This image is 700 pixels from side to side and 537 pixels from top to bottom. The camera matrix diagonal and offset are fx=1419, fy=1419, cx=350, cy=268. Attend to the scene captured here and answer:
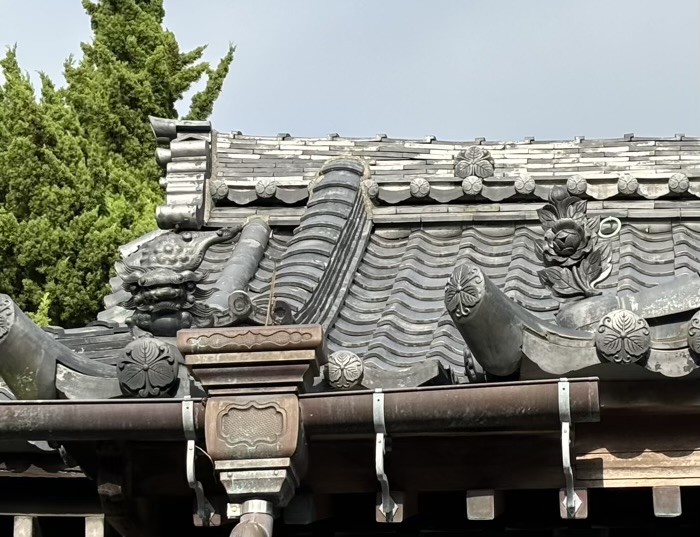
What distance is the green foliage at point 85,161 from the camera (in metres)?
15.8

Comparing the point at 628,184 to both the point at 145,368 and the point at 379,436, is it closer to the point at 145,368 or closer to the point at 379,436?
the point at 379,436

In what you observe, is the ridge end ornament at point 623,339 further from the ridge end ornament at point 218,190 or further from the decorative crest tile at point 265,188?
the ridge end ornament at point 218,190

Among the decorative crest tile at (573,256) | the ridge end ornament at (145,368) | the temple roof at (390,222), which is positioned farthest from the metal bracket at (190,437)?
the decorative crest tile at (573,256)

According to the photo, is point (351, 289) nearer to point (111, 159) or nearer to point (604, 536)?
point (604, 536)

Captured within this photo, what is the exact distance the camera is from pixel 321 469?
5789 mm

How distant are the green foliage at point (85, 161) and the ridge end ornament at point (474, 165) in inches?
302

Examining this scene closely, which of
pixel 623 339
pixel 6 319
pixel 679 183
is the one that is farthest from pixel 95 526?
pixel 679 183

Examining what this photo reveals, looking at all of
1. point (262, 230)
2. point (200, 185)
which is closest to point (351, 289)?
point (262, 230)

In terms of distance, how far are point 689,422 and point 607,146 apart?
349 centimetres

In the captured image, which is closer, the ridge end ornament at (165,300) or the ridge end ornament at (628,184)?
the ridge end ornament at (165,300)

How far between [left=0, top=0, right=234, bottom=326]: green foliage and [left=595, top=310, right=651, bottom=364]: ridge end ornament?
10317 mm

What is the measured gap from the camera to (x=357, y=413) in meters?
5.35

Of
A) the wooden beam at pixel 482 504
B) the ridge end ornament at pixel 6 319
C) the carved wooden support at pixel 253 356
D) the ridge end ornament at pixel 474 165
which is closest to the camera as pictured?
the carved wooden support at pixel 253 356

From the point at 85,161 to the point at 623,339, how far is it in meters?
12.8
